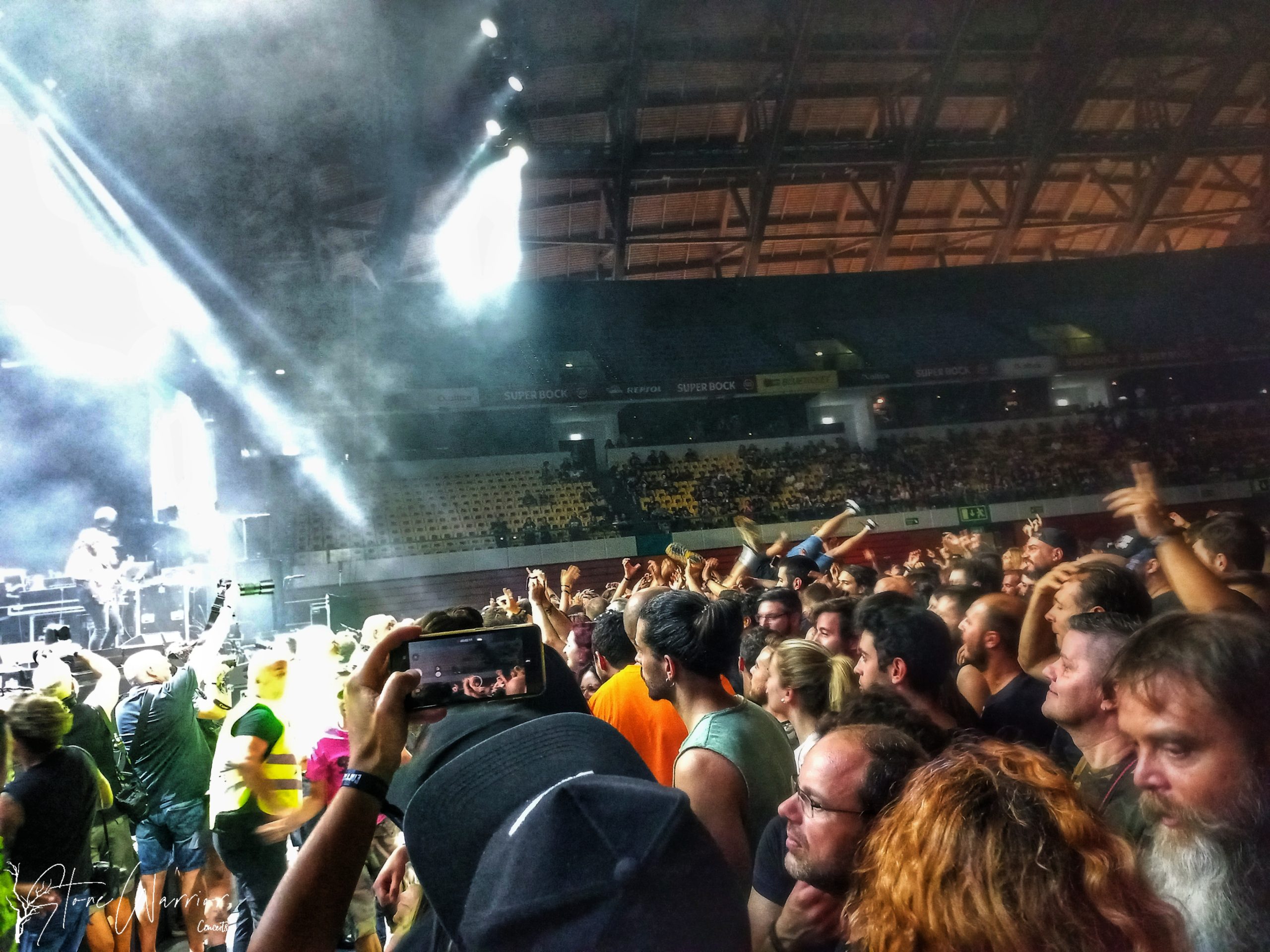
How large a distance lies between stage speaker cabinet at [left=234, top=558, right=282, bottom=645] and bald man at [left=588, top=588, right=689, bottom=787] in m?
10.4

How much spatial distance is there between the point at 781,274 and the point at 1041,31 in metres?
8.86

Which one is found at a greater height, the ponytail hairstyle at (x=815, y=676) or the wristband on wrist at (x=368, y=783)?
the wristband on wrist at (x=368, y=783)

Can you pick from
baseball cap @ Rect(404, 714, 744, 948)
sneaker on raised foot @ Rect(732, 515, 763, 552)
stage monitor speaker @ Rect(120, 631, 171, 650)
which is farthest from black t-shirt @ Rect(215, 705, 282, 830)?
stage monitor speaker @ Rect(120, 631, 171, 650)

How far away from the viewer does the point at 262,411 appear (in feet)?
53.2

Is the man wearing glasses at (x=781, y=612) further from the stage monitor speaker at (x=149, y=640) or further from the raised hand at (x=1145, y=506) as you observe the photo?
the stage monitor speaker at (x=149, y=640)

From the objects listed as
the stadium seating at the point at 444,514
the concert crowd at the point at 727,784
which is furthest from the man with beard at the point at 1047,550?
the stadium seating at the point at 444,514

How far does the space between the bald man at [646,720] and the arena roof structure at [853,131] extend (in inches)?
479

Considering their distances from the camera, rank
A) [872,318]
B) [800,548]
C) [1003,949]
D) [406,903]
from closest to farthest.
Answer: [1003,949]
[406,903]
[800,548]
[872,318]

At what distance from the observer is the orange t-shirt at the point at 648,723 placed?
274 cm

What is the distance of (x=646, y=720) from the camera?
278 centimetres

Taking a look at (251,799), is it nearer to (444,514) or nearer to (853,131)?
(444,514)

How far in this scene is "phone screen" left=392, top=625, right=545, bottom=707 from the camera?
1.13m

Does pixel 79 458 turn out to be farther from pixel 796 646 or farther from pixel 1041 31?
pixel 1041 31

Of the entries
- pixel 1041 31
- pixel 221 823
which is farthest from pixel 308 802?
pixel 1041 31
